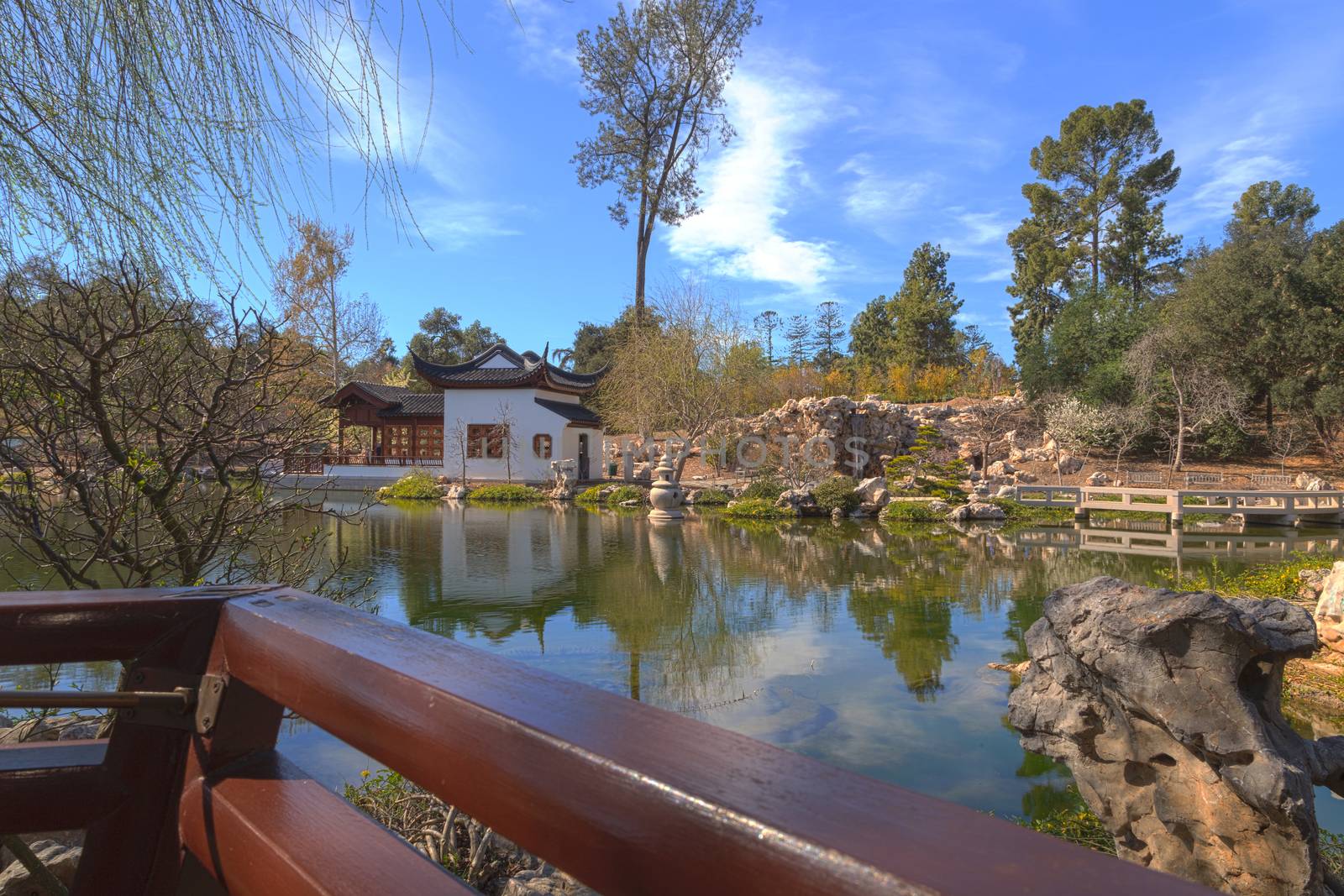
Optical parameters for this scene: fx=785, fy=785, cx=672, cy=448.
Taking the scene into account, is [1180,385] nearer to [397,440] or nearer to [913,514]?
[913,514]

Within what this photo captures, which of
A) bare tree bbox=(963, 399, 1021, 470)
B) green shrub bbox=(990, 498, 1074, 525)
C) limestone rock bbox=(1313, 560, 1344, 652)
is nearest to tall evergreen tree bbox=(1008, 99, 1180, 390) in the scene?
bare tree bbox=(963, 399, 1021, 470)

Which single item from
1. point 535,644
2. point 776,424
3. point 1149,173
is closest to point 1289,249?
point 1149,173

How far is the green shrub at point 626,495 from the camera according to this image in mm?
17219

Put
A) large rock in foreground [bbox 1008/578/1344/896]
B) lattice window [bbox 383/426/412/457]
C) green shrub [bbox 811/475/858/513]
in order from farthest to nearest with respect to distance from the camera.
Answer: lattice window [bbox 383/426/412/457] → green shrub [bbox 811/475/858/513] → large rock in foreground [bbox 1008/578/1344/896]

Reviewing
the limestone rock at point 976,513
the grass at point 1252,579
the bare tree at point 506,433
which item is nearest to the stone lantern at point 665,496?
the limestone rock at point 976,513

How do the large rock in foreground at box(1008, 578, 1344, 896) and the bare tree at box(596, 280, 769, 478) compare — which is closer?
the large rock in foreground at box(1008, 578, 1344, 896)

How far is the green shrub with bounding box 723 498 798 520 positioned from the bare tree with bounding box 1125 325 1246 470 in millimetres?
11333

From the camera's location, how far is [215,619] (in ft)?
2.73

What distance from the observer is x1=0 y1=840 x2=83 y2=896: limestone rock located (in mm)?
1740

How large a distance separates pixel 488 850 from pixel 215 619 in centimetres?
243

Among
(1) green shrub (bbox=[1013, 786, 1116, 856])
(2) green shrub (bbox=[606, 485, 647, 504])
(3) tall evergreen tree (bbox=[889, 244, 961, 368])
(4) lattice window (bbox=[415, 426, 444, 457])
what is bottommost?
(1) green shrub (bbox=[1013, 786, 1116, 856])

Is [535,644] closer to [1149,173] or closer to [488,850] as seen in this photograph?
[488,850]

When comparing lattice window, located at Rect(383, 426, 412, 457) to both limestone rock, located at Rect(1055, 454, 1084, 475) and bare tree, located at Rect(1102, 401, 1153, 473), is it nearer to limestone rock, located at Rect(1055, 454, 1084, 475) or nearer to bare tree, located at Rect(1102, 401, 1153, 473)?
limestone rock, located at Rect(1055, 454, 1084, 475)

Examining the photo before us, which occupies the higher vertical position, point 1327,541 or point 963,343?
point 963,343
